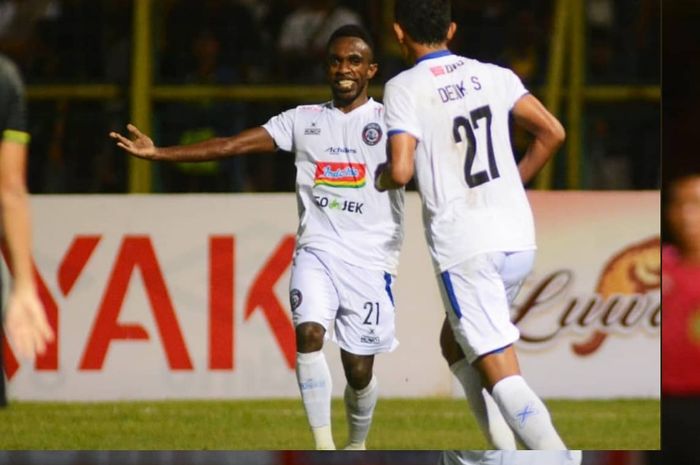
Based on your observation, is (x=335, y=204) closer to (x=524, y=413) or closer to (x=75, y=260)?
(x=524, y=413)

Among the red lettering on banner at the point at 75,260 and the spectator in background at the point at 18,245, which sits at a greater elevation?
the spectator in background at the point at 18,245

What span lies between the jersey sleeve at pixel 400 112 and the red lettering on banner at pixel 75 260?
10.8ft

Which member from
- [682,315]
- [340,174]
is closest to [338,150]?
[340,174]

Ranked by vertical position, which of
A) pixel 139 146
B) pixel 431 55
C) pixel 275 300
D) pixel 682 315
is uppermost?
pixel 431 55

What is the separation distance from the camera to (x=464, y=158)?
17.0 feet

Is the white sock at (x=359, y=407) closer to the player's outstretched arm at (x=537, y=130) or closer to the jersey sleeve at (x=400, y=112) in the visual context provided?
the player's outstretched arm at (x=537, y=130)

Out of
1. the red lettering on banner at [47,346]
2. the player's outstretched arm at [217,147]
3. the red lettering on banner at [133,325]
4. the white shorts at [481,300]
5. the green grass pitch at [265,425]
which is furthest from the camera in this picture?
the red lettering on banner at [133,325]

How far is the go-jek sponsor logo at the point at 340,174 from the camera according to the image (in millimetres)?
6258

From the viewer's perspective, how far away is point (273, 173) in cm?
831

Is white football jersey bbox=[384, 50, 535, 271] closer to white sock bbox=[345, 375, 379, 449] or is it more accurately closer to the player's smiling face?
the player's smiling face

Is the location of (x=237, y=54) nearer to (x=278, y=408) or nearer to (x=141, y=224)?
(x=141, y=224)

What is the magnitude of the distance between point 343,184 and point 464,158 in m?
1.13

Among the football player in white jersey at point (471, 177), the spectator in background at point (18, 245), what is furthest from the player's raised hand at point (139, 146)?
the spectator in background at point (18, 245)

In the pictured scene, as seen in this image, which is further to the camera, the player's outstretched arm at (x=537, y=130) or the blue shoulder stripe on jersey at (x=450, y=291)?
the player's outstretched arm at (x=537, y=130)
